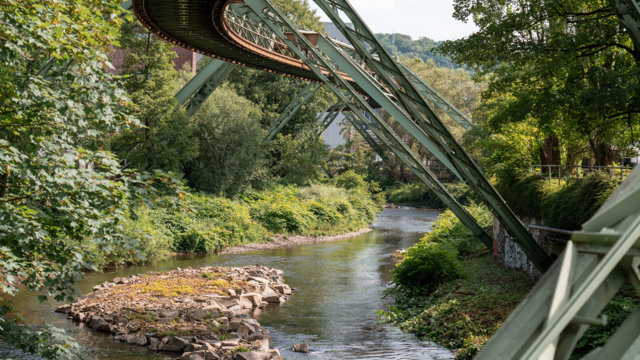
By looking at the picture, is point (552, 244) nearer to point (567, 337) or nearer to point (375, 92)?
point (375, 92)

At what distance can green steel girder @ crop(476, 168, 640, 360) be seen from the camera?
3.77 ft

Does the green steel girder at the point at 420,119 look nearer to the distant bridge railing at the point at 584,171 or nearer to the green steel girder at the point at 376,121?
the green steel girder at the point at 376,121

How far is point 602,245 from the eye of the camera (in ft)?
4.12

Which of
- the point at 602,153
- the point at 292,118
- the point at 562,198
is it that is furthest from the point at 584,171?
the point at 292,118

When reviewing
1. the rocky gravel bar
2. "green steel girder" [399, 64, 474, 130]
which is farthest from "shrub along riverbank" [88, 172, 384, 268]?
"green steel girder" [399, 64, 474, 130]

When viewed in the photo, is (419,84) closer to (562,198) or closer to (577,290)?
(562,198)

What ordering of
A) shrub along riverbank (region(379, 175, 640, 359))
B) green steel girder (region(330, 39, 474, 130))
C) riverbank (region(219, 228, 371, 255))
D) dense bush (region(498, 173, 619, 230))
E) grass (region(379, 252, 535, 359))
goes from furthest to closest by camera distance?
1. riverbank (region(219, 228, 371, 255))
2. green steel girder (region(330, 39, 474, 130))
3. dense bush (region(498, 173, 619, 230))
4. grass (region(379, 252, 535, 359))
5. shrub along riverbank (region(379, 175, 640, 359))

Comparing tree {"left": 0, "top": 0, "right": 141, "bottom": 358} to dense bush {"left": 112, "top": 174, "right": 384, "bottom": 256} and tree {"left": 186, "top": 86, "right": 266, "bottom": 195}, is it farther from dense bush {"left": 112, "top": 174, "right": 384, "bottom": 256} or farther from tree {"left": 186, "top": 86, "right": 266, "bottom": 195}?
tree {"left": 186, "top": 86, "right": 266, "bottom": 195}

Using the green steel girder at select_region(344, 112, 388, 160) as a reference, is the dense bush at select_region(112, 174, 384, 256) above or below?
below

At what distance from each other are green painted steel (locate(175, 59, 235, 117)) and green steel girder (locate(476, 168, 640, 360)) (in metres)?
26.9

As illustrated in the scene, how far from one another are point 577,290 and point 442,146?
33.3ft

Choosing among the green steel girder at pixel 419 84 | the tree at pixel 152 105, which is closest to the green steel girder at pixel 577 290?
the green steel girder at pixel 419 84

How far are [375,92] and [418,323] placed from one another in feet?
16.1

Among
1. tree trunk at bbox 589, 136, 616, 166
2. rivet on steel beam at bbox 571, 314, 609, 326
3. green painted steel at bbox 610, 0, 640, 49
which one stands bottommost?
rivet on steel beam at bbox 571, 314, 609, 326
